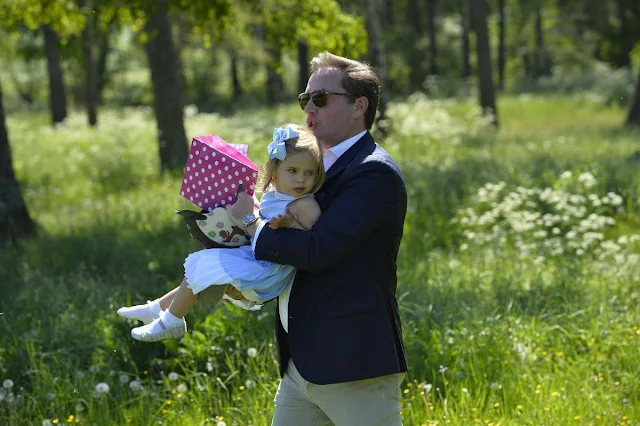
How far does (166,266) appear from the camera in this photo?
8.38 metres

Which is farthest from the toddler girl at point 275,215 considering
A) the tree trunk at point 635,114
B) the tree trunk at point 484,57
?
the tree trunk at point 484,57

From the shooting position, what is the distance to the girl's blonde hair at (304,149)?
10.8ft

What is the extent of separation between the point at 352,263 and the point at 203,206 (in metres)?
0.66

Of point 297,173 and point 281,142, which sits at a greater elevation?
point 281,142

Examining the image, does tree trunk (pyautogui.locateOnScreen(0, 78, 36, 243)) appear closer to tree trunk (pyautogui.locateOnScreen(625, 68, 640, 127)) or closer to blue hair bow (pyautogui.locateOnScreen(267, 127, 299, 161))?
blue hair bow (pyautogui.locateOnScreen(267, 127, 299, 161))

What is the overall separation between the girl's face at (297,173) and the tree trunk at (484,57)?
20777 mm

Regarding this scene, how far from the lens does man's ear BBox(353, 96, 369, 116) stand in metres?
3.45

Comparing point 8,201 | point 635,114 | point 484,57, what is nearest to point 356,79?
point 8,201

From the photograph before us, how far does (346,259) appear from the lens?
11.1 feet

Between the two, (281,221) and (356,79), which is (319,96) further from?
(281,221)

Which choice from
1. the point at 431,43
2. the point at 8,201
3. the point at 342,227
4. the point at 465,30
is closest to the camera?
the point at 342,227

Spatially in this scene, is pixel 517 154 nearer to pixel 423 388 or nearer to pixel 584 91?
pixel 423 388

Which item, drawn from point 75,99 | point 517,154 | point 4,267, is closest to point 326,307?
point 4,267

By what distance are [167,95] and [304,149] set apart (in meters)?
12.4
